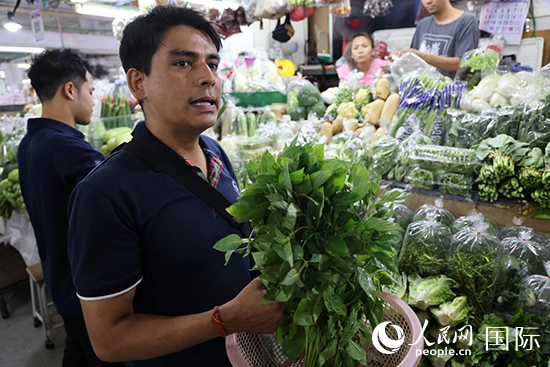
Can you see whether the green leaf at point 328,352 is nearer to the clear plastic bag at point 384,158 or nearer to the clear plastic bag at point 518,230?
the clear plastic bag at point 518,230

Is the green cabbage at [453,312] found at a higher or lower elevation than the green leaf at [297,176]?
lower

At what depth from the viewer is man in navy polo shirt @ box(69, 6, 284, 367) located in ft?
3.17

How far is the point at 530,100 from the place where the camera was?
1896mm

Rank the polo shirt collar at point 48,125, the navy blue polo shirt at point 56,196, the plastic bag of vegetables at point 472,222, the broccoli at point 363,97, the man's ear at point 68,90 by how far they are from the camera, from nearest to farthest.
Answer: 1. the plastic bag of vegetables at point 472,222
2. the navy blue polo shirt at point 56,196
3. the polo shirt collar at point 48,125
4. the man's ear at point 68,90
5. the broccoli at point 363,97

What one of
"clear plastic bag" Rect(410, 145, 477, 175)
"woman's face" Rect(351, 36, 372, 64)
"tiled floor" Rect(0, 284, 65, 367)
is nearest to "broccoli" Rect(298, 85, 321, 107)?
"woman's face" Rect(351, 36, 372, 64)

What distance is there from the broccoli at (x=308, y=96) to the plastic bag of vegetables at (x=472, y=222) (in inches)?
80.8

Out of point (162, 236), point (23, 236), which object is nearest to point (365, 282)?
point (162, 236)

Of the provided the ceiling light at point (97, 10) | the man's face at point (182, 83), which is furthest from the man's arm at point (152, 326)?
the ceiling light at point (97, 10)

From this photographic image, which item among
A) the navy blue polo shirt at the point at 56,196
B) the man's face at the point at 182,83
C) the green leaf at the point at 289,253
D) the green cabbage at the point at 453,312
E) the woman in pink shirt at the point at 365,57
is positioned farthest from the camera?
the woman in pink shirt at the point at 365,57

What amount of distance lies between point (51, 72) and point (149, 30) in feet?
4.82

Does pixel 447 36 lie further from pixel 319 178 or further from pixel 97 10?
pixel 97 10

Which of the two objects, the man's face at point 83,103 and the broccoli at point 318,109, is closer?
the man's face at point 83,103

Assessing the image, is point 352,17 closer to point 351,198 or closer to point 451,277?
point 451,277

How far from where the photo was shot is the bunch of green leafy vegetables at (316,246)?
88cm
